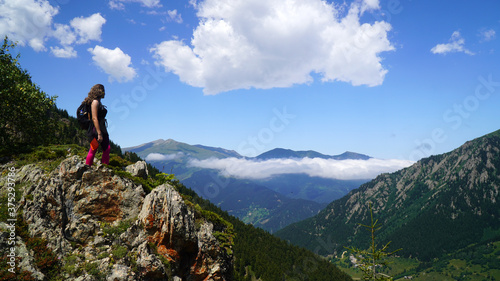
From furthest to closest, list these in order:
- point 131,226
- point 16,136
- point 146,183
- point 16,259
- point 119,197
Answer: point 16,136 < point 146,183 < point 119,197 < point 131,226 < point 16,259

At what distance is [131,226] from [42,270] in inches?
180

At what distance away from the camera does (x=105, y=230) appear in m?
15.5

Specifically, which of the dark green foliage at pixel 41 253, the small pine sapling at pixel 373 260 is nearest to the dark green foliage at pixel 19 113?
the dark green foliage at pixel 41 253

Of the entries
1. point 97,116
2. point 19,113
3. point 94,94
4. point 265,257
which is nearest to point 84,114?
point 97,116

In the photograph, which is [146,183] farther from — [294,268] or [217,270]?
[294,268]

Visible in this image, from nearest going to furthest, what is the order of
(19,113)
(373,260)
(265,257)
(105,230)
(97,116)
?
(97,116) < (105,230) < (373,260) < (19,113) < (265,257)

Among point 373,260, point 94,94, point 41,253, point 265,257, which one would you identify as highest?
point 94,94

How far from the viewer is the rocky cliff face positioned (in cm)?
1320

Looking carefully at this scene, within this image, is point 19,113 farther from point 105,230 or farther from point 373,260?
point 373,260

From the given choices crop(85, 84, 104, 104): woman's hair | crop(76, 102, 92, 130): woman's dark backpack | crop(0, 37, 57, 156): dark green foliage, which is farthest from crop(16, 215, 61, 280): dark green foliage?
crop(0, 37, 57, 156): dark green foliage

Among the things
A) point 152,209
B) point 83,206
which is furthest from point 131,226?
point 83,206

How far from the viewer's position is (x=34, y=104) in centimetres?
2494

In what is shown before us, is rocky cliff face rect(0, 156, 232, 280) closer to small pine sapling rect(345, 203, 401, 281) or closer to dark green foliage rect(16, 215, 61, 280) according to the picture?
dark green foliage rect(16, 215, 61, 280)

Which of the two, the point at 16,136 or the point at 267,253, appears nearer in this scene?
the point at 16,136
